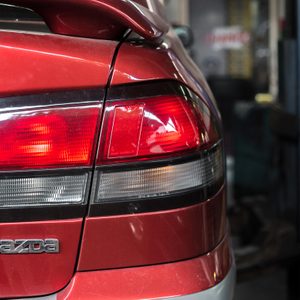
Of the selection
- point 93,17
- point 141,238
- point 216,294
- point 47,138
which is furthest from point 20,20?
point 216,294

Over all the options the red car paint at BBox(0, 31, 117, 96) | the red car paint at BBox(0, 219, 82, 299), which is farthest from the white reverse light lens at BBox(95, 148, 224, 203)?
the red car paint at BBox(0, 31, 117, 96)

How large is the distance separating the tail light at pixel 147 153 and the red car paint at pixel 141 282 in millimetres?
160

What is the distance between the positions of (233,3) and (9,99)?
1022cm

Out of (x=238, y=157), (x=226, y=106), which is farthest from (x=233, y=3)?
(x=238, y=157)

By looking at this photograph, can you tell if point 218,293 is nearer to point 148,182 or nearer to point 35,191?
point 148,182

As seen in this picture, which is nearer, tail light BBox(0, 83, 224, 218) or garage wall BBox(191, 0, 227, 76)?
tail light BBox(0, 83, 224, 218)

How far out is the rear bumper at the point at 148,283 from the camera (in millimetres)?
1413

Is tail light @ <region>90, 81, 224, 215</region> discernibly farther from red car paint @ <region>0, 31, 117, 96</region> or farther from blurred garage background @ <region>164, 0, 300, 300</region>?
blurred garage background @ <region>164, 0, 300, 300</region>

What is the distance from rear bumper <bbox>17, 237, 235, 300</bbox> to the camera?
1413 millimetres

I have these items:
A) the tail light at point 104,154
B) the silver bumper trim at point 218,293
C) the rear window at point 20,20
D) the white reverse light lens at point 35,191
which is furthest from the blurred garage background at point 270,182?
the white reverse light lens at point 35,191

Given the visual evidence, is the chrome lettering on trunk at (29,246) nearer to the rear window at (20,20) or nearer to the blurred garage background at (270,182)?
the rear window at (20,20)

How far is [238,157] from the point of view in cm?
520

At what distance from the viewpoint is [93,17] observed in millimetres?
1445

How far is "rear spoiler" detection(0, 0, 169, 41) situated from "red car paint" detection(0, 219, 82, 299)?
495 mm
